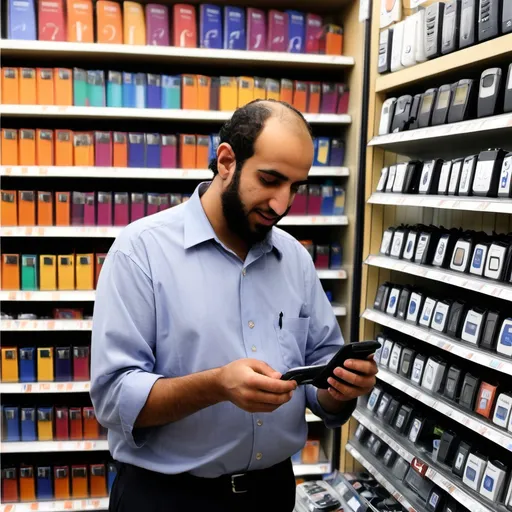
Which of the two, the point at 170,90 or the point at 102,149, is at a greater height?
the point at 170,90

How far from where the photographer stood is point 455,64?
2234 millimetres

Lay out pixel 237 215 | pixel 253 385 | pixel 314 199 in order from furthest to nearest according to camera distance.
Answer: pixel 314 199 → pixel 237 215 → pixel 253 385

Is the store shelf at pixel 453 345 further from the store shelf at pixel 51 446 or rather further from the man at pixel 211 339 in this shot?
the store shelf at pixel 51 446

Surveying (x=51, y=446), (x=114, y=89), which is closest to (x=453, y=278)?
(x=114, y=89)

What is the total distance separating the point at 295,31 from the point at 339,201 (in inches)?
39.6

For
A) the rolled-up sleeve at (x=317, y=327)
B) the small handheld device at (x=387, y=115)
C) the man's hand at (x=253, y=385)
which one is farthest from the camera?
the small handheld device at (x=387, y=115)

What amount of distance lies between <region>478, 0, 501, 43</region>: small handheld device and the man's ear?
1271 mm

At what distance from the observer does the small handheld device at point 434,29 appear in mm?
2322

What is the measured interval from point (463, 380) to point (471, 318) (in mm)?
279

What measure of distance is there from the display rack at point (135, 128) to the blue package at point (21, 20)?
0.07 meters

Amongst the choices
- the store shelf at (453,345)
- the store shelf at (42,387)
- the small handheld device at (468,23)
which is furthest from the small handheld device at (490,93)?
the store shelf at (42,387)

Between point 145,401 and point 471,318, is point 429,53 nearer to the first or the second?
point 471,318

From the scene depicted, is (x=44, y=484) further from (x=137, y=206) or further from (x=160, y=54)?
(x=160, y=54)

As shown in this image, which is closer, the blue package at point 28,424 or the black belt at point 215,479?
the black belt at point 215,479
